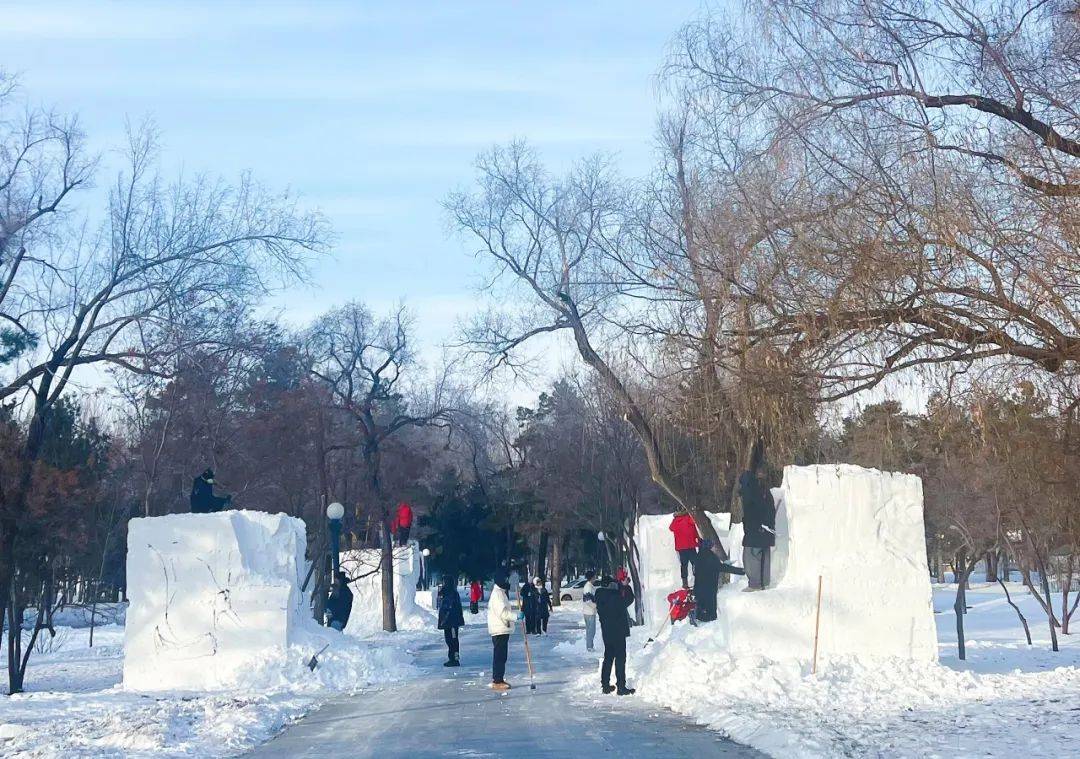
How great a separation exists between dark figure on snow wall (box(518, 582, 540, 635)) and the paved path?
15.6 m

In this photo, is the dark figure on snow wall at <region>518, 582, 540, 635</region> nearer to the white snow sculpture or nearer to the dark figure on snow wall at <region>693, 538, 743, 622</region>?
the dark figure on snow wall at <region>693, 538, 743, 622</region>

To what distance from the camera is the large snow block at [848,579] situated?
15.8 meters

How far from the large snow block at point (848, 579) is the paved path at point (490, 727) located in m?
2.41

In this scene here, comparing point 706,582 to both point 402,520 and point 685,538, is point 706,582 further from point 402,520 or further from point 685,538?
point 402,520

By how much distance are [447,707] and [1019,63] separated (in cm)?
985

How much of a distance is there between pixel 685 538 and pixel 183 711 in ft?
39.5

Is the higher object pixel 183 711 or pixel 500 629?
pixel 500 629

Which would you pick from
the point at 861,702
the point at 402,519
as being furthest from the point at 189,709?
the point at 402,519

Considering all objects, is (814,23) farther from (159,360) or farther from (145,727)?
(159,360)

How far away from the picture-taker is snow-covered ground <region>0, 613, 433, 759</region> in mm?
11031

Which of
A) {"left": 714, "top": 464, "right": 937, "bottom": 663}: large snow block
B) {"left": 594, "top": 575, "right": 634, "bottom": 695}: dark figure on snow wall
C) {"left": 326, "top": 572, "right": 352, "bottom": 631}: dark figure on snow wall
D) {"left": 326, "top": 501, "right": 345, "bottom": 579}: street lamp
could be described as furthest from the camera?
{"left": 326, "top": 501, "right": 345, "bottom": 579}: street lamp

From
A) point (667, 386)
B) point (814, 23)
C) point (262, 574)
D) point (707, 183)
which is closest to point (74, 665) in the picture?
point (262, 574)

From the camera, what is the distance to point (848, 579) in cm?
1591

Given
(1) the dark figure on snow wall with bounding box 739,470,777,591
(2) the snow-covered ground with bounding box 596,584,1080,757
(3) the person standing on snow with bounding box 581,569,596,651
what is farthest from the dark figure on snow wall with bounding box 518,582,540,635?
(1) the dark figure on snow wall with bounding box 739,470,777,591
